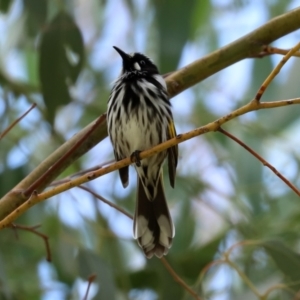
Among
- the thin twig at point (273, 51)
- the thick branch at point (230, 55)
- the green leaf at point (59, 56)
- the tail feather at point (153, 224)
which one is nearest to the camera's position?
the thin twig at point (273, 51)

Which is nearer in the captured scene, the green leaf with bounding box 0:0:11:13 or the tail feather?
the tail feather

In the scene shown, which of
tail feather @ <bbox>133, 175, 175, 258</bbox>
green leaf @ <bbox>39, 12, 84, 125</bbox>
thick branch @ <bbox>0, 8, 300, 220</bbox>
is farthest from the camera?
green leaf @ <bbox>39, 12, 84, 125</bbox>

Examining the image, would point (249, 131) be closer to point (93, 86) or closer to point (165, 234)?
point (93, 86)

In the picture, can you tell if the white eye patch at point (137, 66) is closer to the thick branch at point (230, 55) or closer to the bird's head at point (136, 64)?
the bird's head at point (136, 64)

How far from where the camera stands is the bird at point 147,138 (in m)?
1.77

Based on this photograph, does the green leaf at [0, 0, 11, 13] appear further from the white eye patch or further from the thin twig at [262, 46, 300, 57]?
the thin twig at [262, 46, 300, 57]

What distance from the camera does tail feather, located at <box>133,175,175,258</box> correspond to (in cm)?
174

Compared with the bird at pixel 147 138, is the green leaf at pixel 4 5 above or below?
above

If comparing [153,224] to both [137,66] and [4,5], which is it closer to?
[137,66]

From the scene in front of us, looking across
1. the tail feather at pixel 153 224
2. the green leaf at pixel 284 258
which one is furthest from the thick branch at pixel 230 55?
the green leaf at pixel 284 258

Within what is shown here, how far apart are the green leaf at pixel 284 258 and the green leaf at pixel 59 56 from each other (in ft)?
2.36

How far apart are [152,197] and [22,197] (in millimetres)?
631

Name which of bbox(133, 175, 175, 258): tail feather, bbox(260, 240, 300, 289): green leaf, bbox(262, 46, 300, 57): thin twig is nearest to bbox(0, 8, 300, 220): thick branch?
bbox(262, 46, 300, 57): thin twig

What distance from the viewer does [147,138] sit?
1.79 metres
